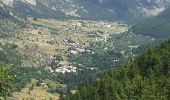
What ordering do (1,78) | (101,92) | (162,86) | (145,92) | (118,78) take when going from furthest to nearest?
(118,78) → (101,92) → (162,86) → (145,92) → (1,78)

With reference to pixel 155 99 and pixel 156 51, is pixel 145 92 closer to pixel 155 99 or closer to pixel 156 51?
pixel 155 99

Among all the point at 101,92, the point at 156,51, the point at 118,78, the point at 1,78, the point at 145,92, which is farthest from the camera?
the point at 156,51

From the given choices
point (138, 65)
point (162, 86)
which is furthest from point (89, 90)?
point (162, 86)

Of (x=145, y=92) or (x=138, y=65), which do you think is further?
(x=138, y=65)

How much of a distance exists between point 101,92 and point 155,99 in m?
60.7

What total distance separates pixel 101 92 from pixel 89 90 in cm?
1073

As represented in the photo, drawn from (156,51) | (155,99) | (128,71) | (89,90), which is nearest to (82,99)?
(89,90)

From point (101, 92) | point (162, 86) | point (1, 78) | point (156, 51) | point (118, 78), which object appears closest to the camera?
point (1, 78)

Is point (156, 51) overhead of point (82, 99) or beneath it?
overhead

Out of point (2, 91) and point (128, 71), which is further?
point (128, 71)

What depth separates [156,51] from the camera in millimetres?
198000

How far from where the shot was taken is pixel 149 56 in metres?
187

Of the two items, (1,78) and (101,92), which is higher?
(1,78)

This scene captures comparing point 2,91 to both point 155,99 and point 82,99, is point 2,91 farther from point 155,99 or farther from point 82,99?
point 82,99
